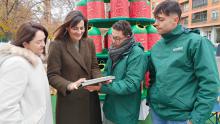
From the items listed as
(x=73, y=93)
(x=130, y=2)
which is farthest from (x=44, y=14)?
(x=73, y=93)

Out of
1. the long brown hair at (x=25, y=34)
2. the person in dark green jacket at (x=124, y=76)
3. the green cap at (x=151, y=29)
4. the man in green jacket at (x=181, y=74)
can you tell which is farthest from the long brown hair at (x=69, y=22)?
the green cap at (x=151, y=29)

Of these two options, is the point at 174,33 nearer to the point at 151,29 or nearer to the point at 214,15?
the point at 151,29

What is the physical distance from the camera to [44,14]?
52.6ft

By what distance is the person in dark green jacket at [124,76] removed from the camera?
2.55 meters

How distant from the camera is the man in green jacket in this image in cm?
214

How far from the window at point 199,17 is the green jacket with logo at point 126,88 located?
40984 mm

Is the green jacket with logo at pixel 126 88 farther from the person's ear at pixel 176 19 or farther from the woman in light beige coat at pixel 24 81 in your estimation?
the woman in light beige coat at pixel 24 81

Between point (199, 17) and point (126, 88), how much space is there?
42.7 meters

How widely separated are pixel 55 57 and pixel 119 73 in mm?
644

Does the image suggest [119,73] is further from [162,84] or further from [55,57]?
[55,57]

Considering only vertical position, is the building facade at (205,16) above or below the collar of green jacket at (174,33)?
above

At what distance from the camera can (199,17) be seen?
42.3 meters

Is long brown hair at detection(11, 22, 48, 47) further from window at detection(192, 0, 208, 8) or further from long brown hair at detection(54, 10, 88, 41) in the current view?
window at detection(192, 0, 208, 8)

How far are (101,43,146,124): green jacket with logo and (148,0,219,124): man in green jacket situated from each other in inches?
7.0
